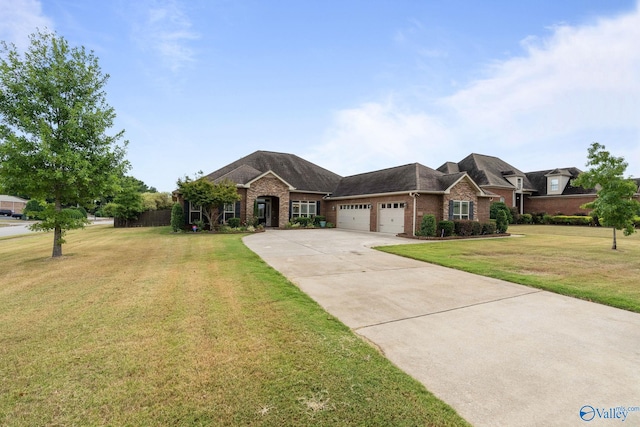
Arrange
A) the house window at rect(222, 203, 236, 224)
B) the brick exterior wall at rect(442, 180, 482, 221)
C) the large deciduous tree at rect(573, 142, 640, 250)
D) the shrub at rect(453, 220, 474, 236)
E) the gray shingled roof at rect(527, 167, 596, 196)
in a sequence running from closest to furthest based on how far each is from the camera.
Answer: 1. the large deciduous tree at rect(573, 142, 640, 250)
2. the shrub at rect(453, 220, 474, 236)
3. the brick exterior wall at rect(442, 180, 482, 221)
4. the house window at rect(222, 203, 236, 224)
5. the gray shingled roof at rect(527, 167, 596, 196)

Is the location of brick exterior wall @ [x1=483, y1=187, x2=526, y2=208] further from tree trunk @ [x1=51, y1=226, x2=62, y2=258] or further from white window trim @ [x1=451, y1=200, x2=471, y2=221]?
tree trunk @ [x1=51, y1=226, x2=62, y2=258]

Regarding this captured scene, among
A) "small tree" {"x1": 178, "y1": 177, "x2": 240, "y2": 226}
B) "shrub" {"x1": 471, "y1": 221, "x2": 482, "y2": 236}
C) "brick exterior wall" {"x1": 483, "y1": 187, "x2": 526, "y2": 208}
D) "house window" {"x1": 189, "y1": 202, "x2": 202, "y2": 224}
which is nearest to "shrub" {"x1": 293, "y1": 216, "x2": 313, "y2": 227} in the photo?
"small tree" {"x1": 178, "y1": 177, "x2": 240, "y2": 226}

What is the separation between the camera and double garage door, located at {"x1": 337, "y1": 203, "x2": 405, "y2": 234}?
20.4m

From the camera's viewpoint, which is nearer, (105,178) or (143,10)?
(105,178)

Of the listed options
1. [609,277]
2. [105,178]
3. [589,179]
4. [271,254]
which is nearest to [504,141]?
[589,179]

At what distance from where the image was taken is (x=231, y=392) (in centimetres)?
273

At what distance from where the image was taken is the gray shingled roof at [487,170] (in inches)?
1219

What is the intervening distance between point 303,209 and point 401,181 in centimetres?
921

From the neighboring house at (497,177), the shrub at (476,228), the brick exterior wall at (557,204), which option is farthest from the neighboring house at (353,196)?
the brick exterior wall at (557,204)

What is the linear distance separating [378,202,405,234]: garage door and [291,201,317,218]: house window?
685 centimetres

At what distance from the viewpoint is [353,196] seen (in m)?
24.0

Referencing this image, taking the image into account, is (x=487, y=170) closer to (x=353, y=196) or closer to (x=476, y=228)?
(x=476, y=228)

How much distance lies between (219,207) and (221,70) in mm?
8990

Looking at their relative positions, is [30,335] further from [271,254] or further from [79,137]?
[79,137]
